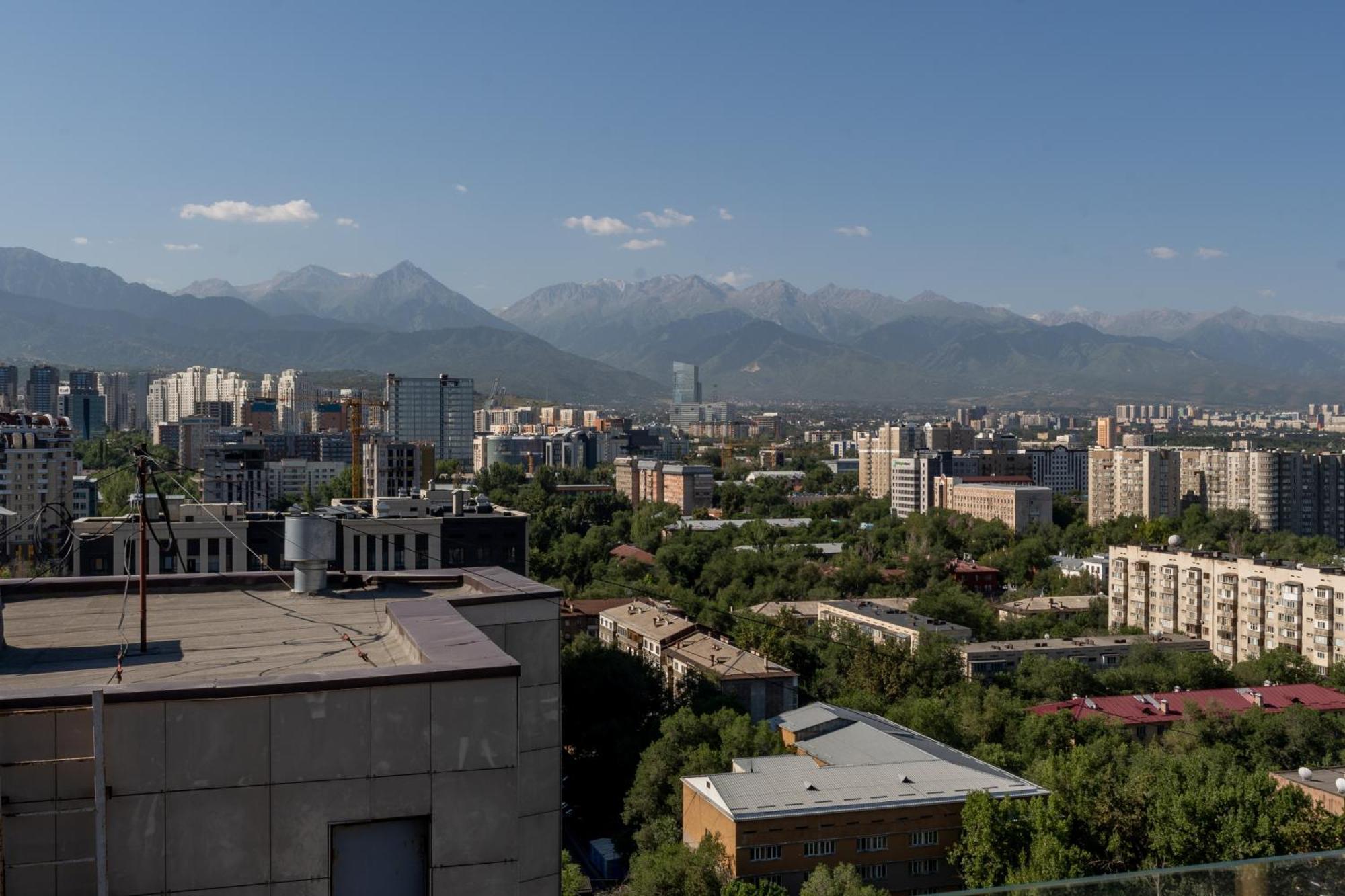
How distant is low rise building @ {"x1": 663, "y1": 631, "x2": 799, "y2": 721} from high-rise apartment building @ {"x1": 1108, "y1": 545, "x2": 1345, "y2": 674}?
30.2 feet

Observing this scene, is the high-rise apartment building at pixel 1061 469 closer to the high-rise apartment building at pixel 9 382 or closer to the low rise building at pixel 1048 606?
the low rise building at pixel 1048 606

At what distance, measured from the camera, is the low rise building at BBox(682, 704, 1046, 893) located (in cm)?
1083

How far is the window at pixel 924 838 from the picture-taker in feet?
36.6

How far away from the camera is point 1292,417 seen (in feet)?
463

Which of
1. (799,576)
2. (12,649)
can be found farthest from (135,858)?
(799,576)

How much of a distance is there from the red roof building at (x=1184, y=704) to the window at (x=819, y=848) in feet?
19.8

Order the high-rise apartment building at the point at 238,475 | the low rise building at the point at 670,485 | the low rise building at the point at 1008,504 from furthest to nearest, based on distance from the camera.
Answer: the low rise building at the point at 670,485 → the low rise building at the point at 1008,504 → the high-rise apartment building at the point at 238,475

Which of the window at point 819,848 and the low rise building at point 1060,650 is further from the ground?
the window at point 819,848

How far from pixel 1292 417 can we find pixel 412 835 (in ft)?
510

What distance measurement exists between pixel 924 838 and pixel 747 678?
642cm

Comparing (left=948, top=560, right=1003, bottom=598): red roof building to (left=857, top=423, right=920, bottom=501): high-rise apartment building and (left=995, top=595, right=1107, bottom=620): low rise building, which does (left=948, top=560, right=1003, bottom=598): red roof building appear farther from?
(left=857, top=423, right=920, bottom=501): high-rise apartment building

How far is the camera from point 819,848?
10.9 meters

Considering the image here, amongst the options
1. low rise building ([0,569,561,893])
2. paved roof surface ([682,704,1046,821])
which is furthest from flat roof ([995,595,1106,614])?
low rise building ([0,569,561,893])

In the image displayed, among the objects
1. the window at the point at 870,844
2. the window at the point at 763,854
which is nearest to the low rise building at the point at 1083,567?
the window at the point at 870,844
